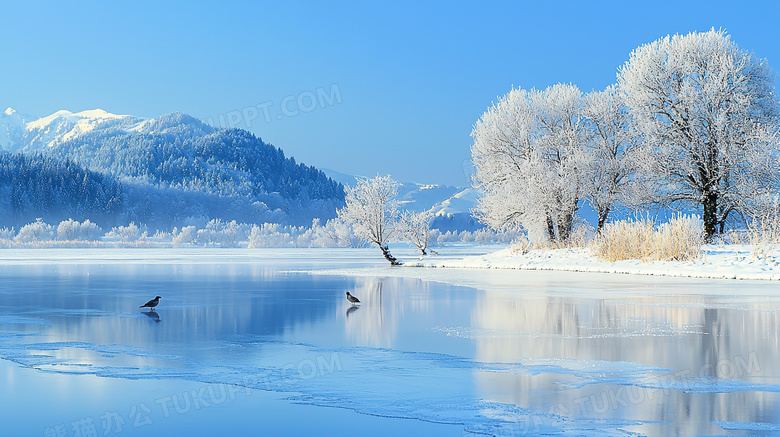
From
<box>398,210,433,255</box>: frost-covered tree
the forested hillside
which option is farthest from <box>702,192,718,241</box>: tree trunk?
the forested hillside

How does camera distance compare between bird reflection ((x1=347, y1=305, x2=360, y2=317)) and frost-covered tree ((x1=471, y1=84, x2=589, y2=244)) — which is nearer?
bird reflection ((x1=347, y1=305, x2=360, y2=317))

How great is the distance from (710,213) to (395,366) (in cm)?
2470

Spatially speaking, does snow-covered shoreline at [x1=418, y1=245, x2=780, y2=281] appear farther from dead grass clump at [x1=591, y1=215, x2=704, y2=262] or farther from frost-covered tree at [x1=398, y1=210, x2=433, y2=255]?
frost-covered tree at [x1=398, y1=210, x2=433, y2=255]

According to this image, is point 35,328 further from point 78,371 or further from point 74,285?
point 74,285

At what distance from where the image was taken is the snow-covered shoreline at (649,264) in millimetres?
21297

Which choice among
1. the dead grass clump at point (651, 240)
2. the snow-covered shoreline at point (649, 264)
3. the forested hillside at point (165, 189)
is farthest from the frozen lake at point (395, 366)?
the forested hillside at point (165, 189)

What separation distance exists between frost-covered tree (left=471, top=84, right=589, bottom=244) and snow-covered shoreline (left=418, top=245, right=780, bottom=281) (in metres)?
2.08

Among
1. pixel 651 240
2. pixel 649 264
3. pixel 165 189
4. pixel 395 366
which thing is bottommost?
pixel 395 366

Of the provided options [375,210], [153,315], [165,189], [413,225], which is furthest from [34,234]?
[165,189]

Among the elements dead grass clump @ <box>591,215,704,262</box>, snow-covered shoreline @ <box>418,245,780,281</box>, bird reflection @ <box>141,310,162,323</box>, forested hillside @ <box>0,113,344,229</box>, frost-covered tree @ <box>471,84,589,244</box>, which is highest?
forested hillside @ <box>0,113,344,229</box>

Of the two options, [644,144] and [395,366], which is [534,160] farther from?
[395,366]

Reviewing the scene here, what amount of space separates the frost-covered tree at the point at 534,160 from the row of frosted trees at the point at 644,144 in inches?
1.9

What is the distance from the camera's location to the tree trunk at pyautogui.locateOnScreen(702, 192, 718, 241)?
2911 centimetres

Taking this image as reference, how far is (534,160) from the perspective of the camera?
31.2m
